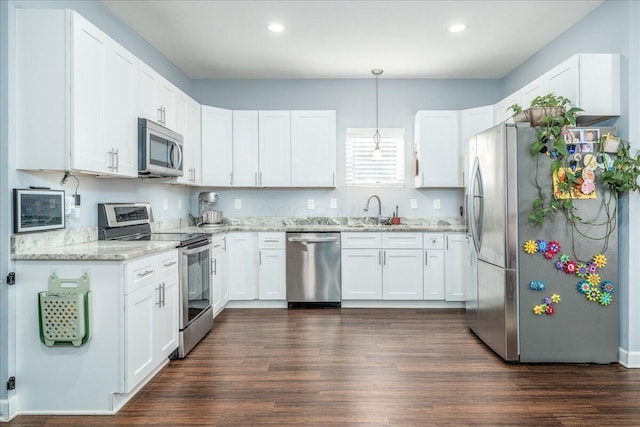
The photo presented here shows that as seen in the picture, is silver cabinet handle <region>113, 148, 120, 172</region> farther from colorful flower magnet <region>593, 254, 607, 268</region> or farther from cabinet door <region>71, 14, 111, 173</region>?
colorful flower magnet <region>593, 254, 607, 268</region>

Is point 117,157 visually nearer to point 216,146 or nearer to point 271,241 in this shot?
point 216,146

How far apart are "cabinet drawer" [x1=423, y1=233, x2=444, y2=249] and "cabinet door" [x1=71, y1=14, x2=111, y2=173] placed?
11.0 feet

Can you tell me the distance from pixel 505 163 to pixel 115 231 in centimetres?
312

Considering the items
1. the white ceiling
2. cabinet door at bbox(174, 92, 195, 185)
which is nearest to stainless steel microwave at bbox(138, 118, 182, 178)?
cabinet door at bbox(174, 92, 195, 185)

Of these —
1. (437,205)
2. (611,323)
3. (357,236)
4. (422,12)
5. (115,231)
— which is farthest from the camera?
(437,205)

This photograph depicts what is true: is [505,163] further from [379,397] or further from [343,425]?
[343,425]

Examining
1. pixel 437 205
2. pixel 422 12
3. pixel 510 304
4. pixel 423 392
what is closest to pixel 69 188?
pixel 423 392

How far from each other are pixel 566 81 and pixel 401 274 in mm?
2499

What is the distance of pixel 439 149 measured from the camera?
15.6 ft

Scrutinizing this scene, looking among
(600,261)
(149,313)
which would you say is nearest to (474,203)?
(600,261)

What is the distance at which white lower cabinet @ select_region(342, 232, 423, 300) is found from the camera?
4543 millimetres

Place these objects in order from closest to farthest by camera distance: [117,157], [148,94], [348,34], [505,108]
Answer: [117,157]
[148,94]
[348,34]
[505,108]

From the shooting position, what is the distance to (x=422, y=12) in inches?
133

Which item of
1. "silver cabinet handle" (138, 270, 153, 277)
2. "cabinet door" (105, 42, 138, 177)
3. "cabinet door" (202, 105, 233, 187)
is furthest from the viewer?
"cabinet door" (202, 105, 233, 187)
